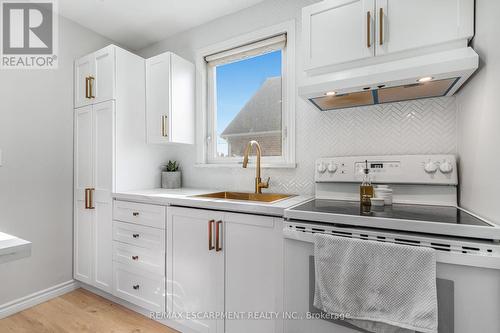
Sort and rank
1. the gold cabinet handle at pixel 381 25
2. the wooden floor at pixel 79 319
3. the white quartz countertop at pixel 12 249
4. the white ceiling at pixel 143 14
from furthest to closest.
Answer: the white ceiling at pixel 143 14 < the wooden floor at pixel 79 319 < the gold cabinet handle at pixel 381 25 < the white quartz countertop at pixel 12 249

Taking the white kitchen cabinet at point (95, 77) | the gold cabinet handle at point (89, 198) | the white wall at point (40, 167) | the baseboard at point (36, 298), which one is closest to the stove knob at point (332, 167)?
the white kitchen cabinet at point (95, 77)

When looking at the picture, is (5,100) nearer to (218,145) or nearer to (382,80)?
(218,145)

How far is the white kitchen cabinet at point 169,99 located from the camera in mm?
2277

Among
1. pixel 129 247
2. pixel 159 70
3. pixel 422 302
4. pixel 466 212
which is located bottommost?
pixel 129 247

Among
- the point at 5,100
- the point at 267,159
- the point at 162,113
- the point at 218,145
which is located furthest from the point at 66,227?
the point at 267,159

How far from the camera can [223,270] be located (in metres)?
1.57

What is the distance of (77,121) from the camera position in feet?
7.94

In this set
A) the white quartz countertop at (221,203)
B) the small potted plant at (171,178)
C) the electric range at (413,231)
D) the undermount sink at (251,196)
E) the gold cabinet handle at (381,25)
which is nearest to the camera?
the electric range at (413,231)

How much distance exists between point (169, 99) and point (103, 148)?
72 cm

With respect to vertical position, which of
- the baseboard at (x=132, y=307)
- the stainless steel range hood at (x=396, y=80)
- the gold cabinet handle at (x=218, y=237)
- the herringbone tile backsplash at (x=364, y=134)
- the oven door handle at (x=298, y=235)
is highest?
the stainless steel range hood at (x=396, y=80)

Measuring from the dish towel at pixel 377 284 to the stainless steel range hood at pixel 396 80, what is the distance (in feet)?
2.60

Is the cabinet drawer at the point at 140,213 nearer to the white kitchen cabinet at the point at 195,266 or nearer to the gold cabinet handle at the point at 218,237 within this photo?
the white kitchen cabinet at the point at 195,266

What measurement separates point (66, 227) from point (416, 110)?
10.1ft

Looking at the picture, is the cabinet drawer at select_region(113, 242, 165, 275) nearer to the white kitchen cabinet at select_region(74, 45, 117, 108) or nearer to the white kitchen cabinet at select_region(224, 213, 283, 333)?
the white kitchen cabinet at select_region(224, 213, 283, 333)
